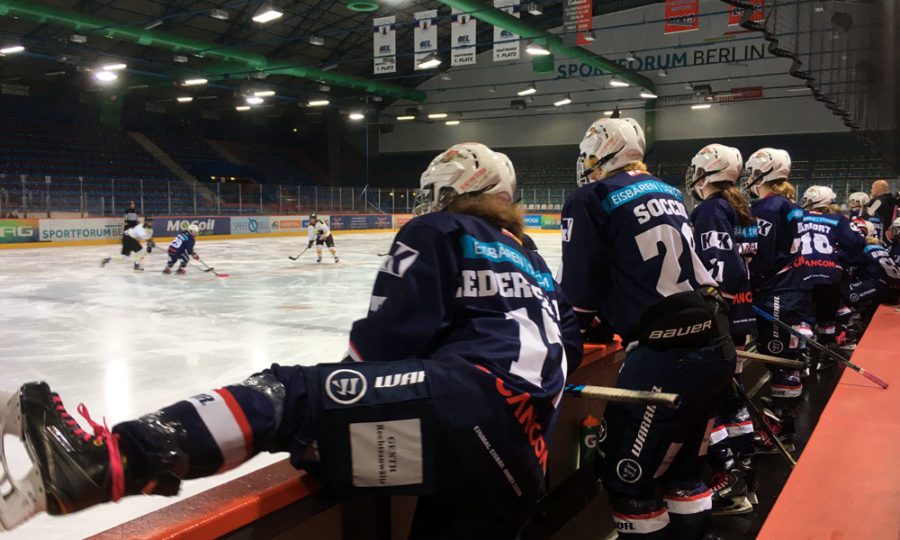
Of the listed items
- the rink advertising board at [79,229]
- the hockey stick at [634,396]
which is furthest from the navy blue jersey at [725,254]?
the rink advertising board at [79,229]

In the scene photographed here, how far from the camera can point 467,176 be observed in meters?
1.61

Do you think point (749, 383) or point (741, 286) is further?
point (749, 383)

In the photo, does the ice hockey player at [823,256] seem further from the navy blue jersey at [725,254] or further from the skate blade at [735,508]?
the skate blade at [735,508]

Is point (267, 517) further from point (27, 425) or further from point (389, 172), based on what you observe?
point (389, 172)

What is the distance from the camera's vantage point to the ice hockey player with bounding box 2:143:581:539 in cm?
96

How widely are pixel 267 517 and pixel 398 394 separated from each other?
37 centimetres

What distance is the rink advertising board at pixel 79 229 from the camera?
17938 mm

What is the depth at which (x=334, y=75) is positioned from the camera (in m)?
24.1

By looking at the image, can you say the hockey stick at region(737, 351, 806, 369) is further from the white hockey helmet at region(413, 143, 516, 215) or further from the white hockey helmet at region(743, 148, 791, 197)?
the white hockey helmet at region(743, 148, 791, 197)

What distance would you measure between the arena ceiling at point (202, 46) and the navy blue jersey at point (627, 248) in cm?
1398

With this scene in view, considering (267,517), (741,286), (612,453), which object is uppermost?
(741,286)

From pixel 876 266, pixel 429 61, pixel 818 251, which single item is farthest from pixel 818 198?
pixel 429 61

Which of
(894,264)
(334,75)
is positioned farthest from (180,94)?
(894,264)

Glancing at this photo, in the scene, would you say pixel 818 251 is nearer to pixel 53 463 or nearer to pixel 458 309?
pixel 458 309
